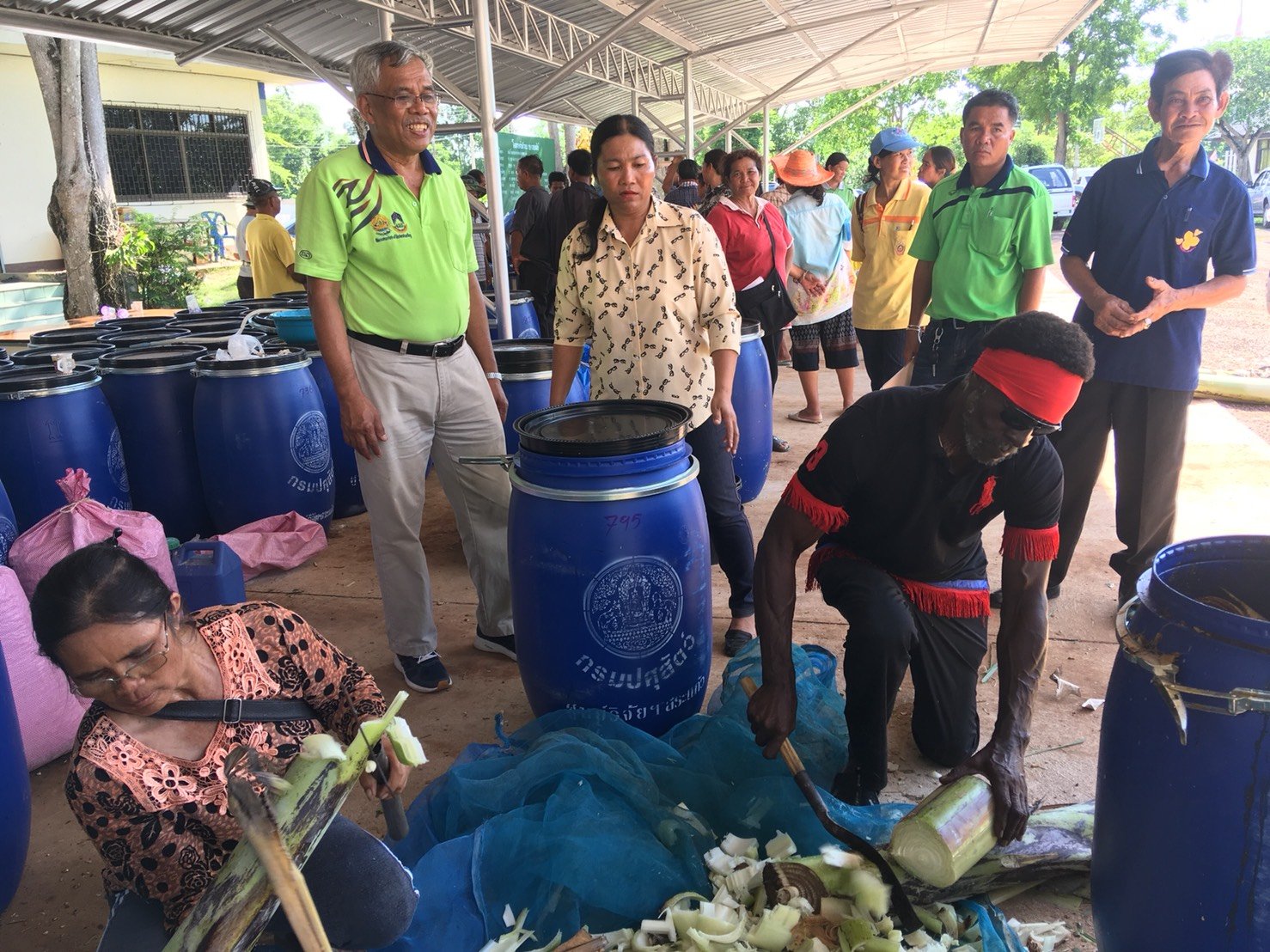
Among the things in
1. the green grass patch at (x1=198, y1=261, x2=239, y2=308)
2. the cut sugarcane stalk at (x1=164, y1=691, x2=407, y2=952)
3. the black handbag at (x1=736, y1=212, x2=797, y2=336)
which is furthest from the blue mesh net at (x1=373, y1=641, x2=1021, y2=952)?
the green grass patch at (x1=198, y1=261, x2=239, y2=308)

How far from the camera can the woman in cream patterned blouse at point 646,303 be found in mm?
2877

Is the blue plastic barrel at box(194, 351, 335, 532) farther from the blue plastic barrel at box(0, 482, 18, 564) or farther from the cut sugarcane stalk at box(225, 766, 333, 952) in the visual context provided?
the cut sugarcane stalk at box(225, 766, 333, 952)

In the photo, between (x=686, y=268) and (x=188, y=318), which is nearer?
(x=686, y=268)

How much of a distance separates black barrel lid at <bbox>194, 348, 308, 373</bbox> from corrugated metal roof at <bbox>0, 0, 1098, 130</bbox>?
2100 mm

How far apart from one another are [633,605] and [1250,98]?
45808 mm

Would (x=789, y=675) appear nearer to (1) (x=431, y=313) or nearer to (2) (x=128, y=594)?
(2) (x=128, y=594)

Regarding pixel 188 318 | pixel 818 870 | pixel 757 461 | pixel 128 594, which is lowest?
pixel 818 870

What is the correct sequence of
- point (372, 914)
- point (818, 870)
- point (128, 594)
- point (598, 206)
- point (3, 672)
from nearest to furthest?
point (128, 594)
point (372, 914)
point (818, 870)
point (3, 672)
point (598, 206)

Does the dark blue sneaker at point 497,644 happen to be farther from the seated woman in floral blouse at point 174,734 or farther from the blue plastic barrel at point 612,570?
the seated woman in floral blouse at point 174,734

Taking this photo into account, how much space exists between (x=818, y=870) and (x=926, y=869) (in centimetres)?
24

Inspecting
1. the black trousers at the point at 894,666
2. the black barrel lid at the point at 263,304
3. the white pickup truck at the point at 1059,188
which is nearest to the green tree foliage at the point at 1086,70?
the white pickup truck at the point at 1059,188

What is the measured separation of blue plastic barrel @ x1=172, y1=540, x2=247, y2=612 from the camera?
3.23m

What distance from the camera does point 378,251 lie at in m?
2.83

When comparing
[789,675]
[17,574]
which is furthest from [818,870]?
[17,574]
